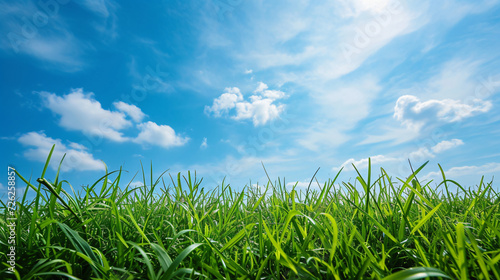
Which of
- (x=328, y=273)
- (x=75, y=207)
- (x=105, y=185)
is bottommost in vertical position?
(x=328, y=273)

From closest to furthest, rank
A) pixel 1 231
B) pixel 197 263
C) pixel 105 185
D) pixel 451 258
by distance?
1. pixel 451 258
2. pixel 197 263
3. pixel 1 231
4. pixel 105 185

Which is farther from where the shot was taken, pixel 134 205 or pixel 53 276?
pixel 134 205

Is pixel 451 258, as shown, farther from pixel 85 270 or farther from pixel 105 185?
pixel 105 185

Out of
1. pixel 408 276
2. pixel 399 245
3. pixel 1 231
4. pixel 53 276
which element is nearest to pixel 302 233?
pixel 399 245

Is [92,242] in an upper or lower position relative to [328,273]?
upper

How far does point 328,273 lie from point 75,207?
1.67m

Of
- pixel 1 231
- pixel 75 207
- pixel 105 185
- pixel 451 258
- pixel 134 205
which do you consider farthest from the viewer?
pixel 134 205

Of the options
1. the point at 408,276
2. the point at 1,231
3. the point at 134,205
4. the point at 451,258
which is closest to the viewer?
the point at 408,276

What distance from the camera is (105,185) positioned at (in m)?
2.39

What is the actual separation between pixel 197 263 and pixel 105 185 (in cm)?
125

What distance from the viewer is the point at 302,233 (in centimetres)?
169

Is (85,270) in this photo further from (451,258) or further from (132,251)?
(451,258)

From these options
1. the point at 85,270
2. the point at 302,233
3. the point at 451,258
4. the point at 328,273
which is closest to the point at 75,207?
the point at 85,270

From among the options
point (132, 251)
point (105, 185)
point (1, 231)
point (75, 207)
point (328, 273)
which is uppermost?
point (105, 185)
